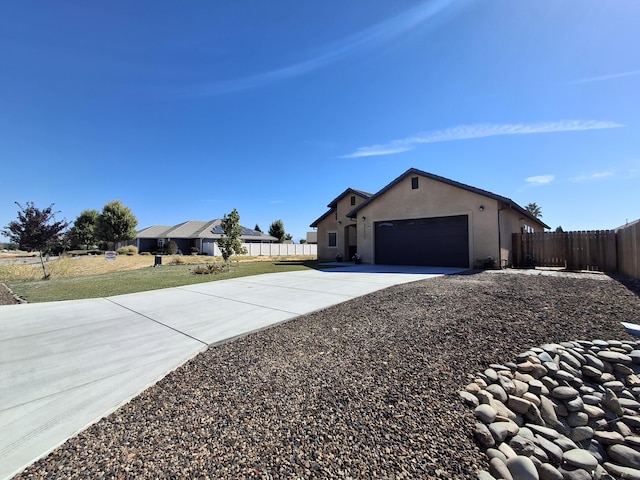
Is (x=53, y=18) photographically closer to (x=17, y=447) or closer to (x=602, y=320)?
(x=17, y=447)

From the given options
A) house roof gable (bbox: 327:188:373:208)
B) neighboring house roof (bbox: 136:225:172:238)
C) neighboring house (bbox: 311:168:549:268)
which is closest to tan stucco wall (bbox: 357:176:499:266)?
neighboring house (bbox: 311:168:549:268)

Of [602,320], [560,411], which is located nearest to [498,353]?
[560,411]

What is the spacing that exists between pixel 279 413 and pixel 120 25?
436 inches

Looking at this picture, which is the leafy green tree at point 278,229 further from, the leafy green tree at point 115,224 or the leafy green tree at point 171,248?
the leafy green tree at point 115,224

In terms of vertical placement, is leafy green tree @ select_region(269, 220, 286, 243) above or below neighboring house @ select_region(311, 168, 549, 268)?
above

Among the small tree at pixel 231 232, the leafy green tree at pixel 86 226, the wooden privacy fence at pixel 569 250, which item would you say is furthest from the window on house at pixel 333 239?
the leafy green tree at pixel 86 226

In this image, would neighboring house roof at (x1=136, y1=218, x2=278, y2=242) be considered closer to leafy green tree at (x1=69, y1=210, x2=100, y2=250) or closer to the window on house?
leafy green tree at (x1=69, y1=210, x2=100, y2=250)

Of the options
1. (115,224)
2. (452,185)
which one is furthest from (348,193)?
(115,224)

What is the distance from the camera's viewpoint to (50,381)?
3137mm

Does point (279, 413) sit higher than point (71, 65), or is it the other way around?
point (71, 65)

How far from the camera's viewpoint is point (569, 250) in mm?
12492

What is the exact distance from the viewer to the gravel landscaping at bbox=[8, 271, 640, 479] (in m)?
1.99

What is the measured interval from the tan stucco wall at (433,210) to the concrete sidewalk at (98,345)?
799 centimetres

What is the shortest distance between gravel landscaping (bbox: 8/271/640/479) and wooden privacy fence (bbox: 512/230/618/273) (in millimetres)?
8898
